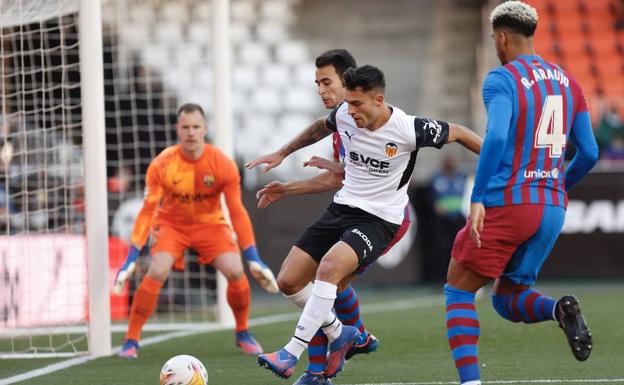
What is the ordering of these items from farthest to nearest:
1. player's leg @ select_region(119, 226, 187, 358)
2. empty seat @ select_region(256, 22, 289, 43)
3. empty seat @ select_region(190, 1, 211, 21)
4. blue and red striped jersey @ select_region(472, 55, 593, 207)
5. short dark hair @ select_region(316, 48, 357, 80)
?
empty seat @ select_region(256, 22, 289, 43), empty seat @ select_region(190, 1, 211, 21), player's leg @ select_region(119, 226, 187, 358), short dark hair @ select_region(316, 48, 357, 80), blue and red striped jersey @ select_region(472, 55, 593, 207)

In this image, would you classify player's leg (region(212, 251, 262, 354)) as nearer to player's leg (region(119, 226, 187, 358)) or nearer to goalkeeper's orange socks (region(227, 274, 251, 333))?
goalkeeper's orange socks (region(227, 274, 251, 333))

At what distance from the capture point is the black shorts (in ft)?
21.2

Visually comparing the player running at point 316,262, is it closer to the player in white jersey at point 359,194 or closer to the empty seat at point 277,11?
the player in white jersey at point 359,194

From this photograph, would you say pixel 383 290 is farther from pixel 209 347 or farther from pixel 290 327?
pixel 209 347

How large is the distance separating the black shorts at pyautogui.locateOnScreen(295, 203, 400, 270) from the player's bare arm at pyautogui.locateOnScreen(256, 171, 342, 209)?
26 cm

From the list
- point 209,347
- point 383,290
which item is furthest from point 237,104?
point 209,347

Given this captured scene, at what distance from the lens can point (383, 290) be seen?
1642 centimetres

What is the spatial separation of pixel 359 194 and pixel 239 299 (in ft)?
9.28

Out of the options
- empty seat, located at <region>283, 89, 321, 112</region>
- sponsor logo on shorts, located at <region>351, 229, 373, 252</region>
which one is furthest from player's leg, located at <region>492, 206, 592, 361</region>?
empty seat, located at <region>283, 89, 321, 112</region>

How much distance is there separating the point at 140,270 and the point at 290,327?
3.36 metres

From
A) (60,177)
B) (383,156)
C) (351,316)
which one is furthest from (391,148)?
(60,177)

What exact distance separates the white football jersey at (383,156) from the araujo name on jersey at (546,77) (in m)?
0.98

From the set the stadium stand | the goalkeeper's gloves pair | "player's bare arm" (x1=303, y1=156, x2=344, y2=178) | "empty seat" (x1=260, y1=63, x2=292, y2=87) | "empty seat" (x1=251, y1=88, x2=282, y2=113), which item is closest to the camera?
"player's bare arm" (x1=303, y1=156, x2=344, y2=178)

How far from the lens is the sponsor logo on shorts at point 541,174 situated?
5.59m
